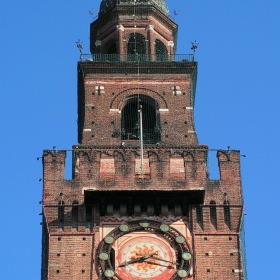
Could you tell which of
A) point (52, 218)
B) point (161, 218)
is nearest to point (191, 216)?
point (161, 218)

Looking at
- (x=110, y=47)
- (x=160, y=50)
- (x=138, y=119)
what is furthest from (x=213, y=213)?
(x=110, y=47)

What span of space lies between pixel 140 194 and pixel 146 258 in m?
2.47

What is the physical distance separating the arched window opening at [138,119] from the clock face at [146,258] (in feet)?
18.9

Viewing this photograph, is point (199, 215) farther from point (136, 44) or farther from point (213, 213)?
point (136, 44)

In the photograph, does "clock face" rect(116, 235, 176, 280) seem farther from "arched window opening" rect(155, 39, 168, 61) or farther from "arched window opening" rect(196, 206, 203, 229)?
"arched window opening" rect(155, 39, 168, 61)

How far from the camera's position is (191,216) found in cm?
4341

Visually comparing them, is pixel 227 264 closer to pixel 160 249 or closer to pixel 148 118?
pixel 160 249

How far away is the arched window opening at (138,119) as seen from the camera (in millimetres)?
47469

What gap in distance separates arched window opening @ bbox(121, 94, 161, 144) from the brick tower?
0.13ft

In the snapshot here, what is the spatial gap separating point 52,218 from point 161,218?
3801 millimetres

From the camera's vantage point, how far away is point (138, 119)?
48.1m

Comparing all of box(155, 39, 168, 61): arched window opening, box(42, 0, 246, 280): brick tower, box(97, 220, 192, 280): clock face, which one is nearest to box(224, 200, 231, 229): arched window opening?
box(42, 0, 246, 280): brick tower

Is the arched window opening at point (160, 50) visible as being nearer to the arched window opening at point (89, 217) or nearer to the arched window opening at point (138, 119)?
the arched window opening at point (138, 119)

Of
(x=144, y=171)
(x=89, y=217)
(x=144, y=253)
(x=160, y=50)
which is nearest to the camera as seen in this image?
(x=144, y=253)
